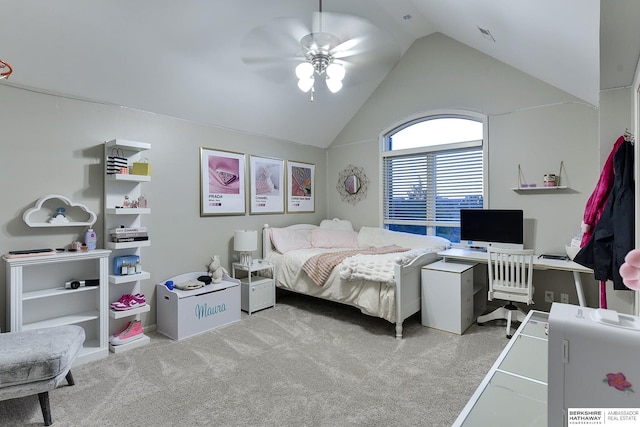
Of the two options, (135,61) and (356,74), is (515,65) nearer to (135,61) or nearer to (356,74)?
(356,74)

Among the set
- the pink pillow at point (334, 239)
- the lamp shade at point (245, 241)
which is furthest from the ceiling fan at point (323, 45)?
the pink pillow at point (334, 239)

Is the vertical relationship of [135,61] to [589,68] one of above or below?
above

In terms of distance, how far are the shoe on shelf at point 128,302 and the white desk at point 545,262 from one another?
316cm

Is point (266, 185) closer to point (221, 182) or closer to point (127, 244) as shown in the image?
point (221, 182)

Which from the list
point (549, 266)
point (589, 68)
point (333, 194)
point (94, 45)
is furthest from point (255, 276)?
point (589, 68)

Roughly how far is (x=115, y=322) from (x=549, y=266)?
4.11 m

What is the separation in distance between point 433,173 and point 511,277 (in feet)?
5.74

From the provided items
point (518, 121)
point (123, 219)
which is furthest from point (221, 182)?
point (518, 121)

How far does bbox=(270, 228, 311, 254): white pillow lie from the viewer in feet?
14.3

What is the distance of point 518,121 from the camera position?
11.9 ft

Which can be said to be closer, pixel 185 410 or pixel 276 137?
pixel 185 410

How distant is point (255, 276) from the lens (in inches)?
167

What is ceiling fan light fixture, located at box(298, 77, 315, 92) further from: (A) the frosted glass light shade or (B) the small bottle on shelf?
(B) the small bottle on shelf

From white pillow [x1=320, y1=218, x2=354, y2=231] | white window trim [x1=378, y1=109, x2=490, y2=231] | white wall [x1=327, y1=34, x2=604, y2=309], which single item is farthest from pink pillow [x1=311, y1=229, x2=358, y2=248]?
white wall [x1=327, y1=34, x2=604, y2=309]
